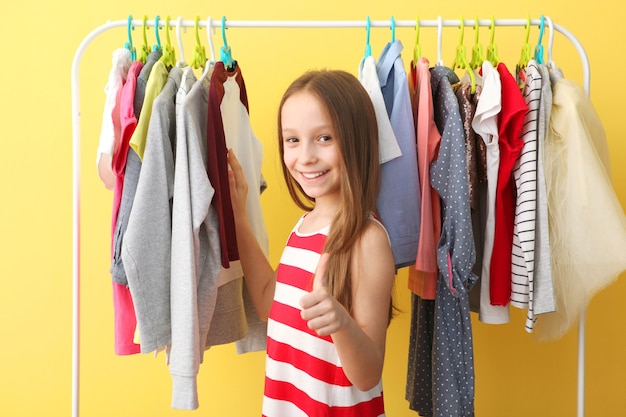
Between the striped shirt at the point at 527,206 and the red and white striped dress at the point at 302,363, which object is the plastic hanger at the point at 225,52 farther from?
the striped shirt at the point at 527,206

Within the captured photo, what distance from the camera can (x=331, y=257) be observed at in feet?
4.97

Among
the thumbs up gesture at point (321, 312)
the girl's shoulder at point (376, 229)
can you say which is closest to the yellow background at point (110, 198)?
the girl's shoulder at point (376, 229)

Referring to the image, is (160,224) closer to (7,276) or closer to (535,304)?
(535,304)

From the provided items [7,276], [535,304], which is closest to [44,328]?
[7,276]

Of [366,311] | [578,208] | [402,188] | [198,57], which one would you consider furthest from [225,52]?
[578,208]

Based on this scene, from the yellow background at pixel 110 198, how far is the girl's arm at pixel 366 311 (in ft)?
3.50

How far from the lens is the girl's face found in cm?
159

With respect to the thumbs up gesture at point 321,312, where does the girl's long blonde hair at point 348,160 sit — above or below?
above

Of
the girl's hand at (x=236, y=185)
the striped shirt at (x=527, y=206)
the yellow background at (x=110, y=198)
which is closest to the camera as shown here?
Result: the striped shirt at (x=527, y=206)

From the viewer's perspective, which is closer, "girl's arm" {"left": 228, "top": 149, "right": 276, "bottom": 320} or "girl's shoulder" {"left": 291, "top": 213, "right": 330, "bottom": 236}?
"girl's shoulder" {"left": 291, "top": 213, "right": 330, "bottom": 236}

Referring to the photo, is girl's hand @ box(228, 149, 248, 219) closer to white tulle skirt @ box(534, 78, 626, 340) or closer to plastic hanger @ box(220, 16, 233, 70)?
plastic hanger @ box(220, 16, 233, 70)

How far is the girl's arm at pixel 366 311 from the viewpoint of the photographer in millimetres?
1368

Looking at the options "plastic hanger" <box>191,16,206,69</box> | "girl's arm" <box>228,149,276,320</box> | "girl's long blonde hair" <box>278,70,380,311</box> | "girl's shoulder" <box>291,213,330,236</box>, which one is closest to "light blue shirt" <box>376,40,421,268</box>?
"girl's long blonde hair" <box>278,70,380,311</box>

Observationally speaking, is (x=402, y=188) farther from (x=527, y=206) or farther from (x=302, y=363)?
(x=302, y=363)
